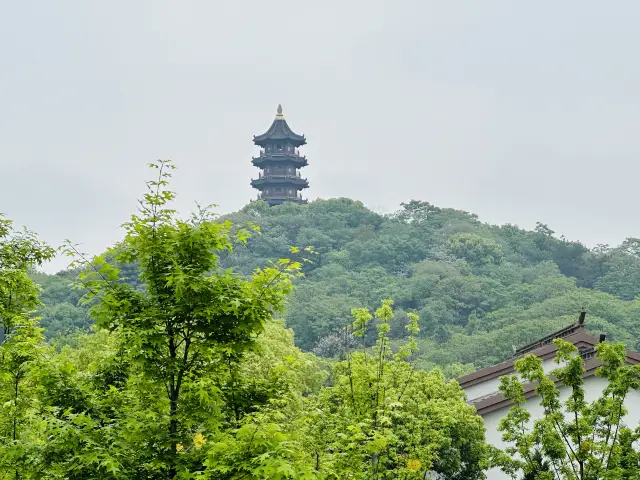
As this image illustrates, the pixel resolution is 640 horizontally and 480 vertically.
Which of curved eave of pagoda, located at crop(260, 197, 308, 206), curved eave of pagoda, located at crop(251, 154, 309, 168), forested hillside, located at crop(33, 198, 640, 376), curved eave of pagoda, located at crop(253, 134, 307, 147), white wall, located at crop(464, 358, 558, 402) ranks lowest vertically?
white wall, located at crop(464, 358, 558, 402)

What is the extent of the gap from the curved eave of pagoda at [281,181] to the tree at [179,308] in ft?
276

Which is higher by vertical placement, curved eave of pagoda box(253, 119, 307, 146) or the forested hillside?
curved eave of pagoda box(253, 119, 307, 146)

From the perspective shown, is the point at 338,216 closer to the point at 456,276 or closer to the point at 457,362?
the point at 456,276

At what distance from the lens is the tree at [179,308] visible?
29.3ft

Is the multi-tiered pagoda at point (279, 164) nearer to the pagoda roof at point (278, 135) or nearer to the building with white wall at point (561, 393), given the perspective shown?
the pagoda roof at point (278, 135)

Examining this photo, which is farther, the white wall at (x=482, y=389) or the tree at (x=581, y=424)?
the white wall at (x=482, y=389)

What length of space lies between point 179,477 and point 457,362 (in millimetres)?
43145

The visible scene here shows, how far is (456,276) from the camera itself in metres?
71.4

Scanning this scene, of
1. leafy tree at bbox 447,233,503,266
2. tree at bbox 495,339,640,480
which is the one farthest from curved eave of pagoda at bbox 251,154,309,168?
tree at bbox 495,339,640,480

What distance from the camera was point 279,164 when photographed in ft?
306

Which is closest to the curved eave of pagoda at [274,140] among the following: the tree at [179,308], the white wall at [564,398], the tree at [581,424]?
the white wall at [564,398]

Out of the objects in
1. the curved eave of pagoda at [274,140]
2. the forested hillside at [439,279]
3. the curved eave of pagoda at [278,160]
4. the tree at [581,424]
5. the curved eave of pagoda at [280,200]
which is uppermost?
the curved eave of pagoda at [274,140]

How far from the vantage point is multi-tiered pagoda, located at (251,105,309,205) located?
A: 9131cm

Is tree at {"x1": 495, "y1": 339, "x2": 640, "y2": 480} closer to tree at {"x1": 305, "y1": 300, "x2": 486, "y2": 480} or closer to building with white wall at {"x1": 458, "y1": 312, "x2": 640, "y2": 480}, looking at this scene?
tree at {"x1": 305, "y1": 300, "x2": 486, "y2": 480}
